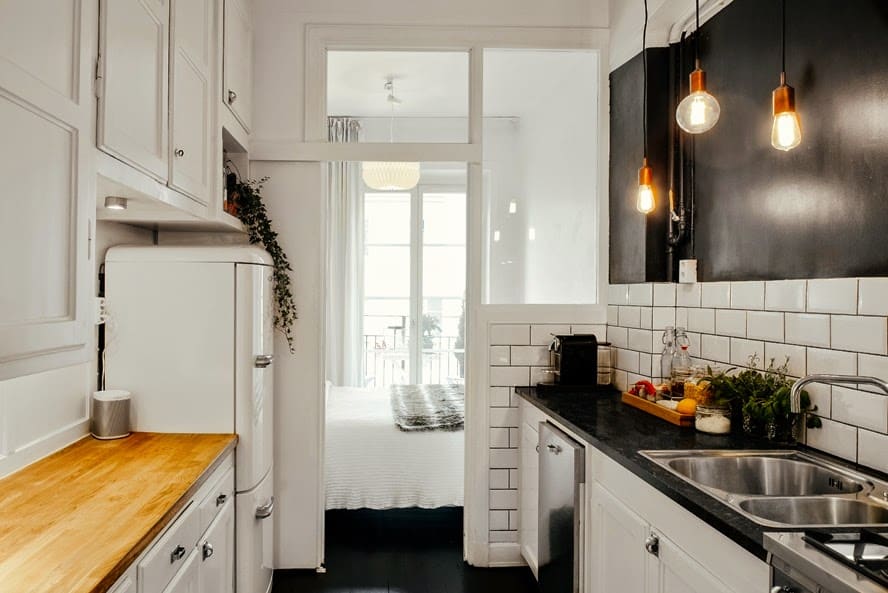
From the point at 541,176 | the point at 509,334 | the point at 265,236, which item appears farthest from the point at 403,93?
the point at 509,334

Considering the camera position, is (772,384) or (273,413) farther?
(273,413)

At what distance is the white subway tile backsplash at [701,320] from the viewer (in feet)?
7.61

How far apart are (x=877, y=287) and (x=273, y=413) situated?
2.44 metres

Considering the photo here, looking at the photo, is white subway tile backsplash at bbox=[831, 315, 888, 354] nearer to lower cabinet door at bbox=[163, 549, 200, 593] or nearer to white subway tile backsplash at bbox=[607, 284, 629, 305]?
white subway tile backsplash at bbox=[607, 284, 629, 305]

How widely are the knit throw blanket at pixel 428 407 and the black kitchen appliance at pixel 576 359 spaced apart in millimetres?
641

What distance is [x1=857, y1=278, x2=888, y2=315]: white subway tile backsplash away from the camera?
1.56 m

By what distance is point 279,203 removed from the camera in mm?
2969

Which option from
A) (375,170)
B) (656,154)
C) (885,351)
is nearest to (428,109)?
(656,154)

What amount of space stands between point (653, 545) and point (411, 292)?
13.8ft

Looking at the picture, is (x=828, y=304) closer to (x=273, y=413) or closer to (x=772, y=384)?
(x=772, y=384)

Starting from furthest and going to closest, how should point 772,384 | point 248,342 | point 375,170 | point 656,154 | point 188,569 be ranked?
point 375,170 < point 656,154 < point 248,342 < point 772,384 < point 188,569

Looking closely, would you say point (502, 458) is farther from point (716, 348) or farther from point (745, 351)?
point (745, 351)

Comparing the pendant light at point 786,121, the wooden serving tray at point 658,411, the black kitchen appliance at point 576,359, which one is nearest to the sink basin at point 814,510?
the wooden serving tray at point 658,411

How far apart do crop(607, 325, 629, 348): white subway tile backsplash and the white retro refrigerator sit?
1.69 meters
